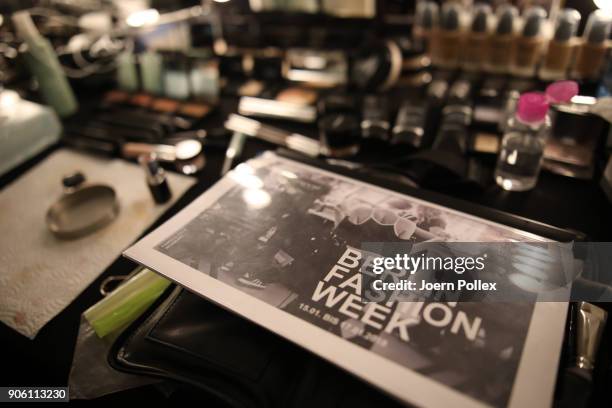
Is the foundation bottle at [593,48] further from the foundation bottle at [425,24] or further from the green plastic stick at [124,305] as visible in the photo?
the green plastic stick at [124,305]

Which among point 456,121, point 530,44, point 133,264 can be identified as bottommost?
point 133,264

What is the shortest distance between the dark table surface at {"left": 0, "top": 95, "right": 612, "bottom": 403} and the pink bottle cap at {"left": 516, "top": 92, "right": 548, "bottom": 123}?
140 mm

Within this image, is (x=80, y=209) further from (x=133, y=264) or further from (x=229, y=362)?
(x=229, y=362)

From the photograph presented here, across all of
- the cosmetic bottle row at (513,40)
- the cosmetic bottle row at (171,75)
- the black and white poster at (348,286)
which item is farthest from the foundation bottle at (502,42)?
the cosmetic bottle row at (171,75)

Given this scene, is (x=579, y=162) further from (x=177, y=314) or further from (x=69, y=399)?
(x=69, y=399)

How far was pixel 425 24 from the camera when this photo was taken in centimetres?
92

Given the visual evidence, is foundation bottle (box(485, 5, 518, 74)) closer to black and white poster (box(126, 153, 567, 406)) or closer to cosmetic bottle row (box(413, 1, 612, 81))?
cosmetic bottle row (box(413, 1, 612, 81))

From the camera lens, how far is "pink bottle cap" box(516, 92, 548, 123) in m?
0.52

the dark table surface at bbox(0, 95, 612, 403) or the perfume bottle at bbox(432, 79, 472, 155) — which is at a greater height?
the perfume bottle at bbox(432, 79, 472, 155)

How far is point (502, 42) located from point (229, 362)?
89 centimetres

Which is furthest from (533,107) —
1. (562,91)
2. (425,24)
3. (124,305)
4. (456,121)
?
(124,305)

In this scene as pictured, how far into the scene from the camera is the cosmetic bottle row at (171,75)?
955mm

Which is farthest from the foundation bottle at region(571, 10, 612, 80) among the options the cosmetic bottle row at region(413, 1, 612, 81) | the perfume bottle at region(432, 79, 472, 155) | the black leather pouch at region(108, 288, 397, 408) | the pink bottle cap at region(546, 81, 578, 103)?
the black leather pouch at region(108, 288, 397, 408)

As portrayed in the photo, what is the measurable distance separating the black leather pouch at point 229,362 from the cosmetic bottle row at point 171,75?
68 cm
